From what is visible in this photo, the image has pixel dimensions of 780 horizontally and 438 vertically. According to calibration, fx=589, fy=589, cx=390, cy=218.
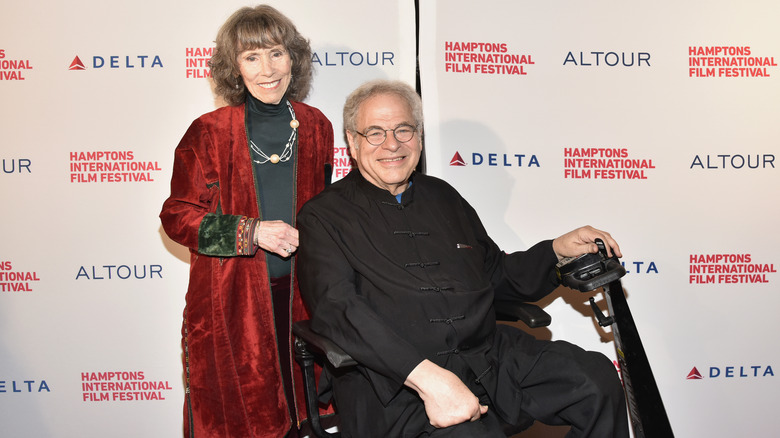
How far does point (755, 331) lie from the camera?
3.16m

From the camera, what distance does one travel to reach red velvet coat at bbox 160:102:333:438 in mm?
2242

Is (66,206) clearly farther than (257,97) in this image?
Yes

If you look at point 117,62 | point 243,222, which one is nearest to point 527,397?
point 243,222

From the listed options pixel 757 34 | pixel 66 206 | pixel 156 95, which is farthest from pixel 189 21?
pixel 757 34

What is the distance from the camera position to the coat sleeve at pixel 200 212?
7.09 ft

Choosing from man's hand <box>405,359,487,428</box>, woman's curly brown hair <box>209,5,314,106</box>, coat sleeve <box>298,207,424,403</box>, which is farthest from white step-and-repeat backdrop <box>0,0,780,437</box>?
man's hand <box>405,359,487,428</box>

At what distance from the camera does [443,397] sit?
5.65 ft

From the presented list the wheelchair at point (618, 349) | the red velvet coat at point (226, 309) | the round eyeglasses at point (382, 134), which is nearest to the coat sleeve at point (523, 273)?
the wheelchair at point (618, 349)

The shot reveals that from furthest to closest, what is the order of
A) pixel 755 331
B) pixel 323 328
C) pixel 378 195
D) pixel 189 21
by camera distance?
pixel 755 331 < pixel 189 21 < pixel 378 195 < pixel 323 328

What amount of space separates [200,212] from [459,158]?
1.32m

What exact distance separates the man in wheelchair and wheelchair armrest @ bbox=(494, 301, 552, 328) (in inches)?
2.2

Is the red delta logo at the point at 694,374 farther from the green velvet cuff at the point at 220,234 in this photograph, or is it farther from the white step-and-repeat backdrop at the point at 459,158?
the green velvet cuff at the point at 220,234

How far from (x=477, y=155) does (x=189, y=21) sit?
157cm

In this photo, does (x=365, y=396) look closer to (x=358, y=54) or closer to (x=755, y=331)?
(x=358, y=54)
